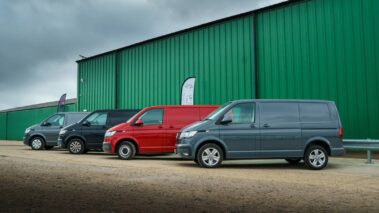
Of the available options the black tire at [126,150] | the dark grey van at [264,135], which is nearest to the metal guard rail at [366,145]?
the dark grey van at [264,135]

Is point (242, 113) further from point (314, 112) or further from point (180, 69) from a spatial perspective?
point (180, 69)

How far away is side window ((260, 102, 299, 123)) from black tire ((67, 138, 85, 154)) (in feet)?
26.9

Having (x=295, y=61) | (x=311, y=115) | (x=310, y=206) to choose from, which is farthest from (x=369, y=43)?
(x=310, y=206)

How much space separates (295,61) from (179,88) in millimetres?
7110

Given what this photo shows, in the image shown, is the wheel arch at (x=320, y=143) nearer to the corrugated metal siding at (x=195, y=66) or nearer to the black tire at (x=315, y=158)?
the black tire at (x=315, y=158)

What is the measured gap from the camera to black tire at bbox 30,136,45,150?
1992 cm

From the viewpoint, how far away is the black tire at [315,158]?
438 inches

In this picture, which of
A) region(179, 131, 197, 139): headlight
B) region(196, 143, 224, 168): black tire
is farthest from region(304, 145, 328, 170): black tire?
region(179, 131, 197, 139): headlight

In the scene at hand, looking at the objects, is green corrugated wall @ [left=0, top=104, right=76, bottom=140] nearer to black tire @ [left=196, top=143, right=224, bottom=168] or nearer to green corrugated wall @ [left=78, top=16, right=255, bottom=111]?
green corrugated wall @ [left=78, top=16, right=255, bottom=111]

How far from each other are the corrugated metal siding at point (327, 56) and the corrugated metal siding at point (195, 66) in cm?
94

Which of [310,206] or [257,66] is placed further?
[257,66]

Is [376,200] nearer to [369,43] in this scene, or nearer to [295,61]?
[369,43]

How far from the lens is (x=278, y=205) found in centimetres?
601

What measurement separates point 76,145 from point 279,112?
28.3 ft
